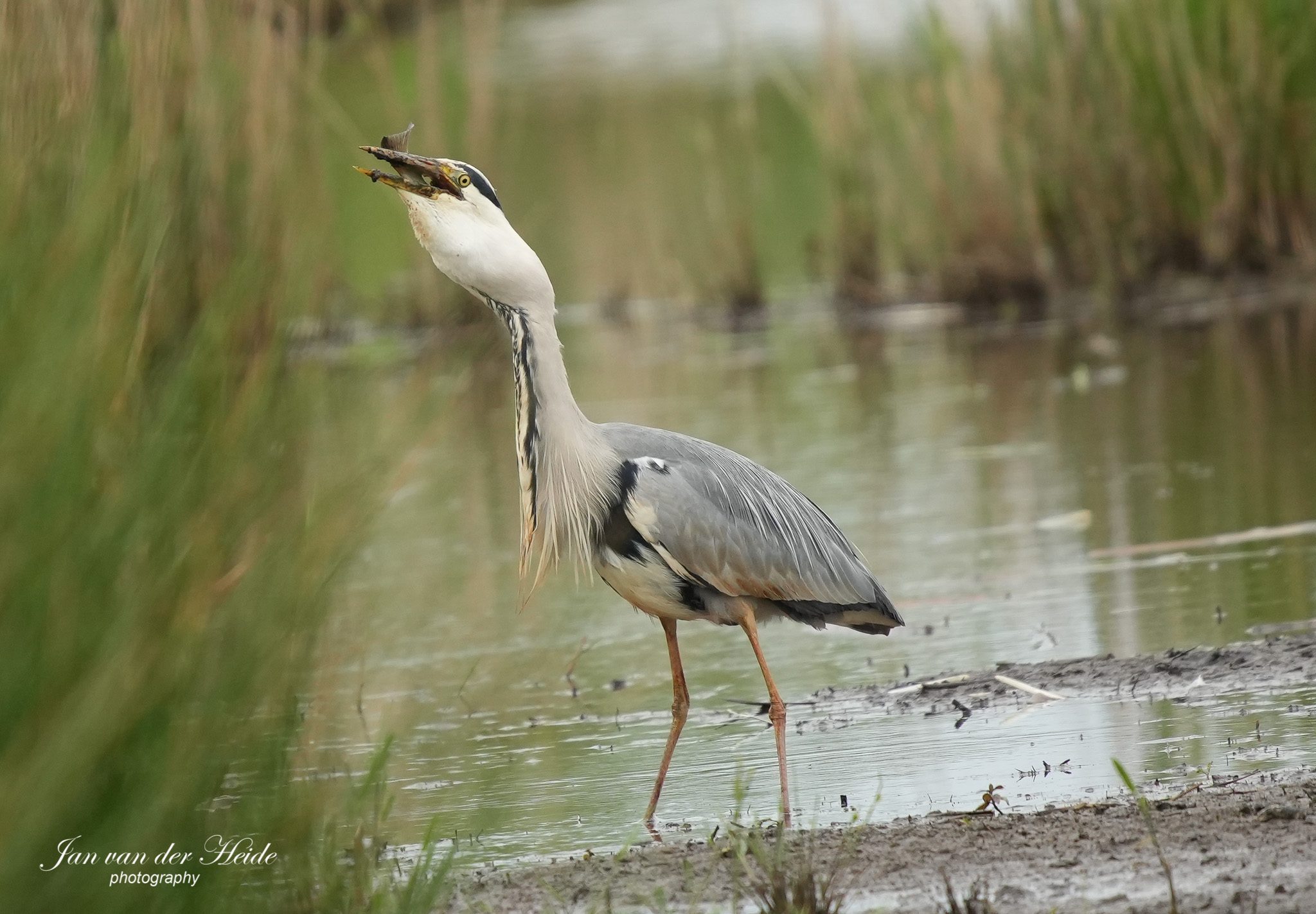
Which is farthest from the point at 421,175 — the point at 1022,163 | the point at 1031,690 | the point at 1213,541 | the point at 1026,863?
the point at 1022,163

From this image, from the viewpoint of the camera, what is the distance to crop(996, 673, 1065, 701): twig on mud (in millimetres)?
5441

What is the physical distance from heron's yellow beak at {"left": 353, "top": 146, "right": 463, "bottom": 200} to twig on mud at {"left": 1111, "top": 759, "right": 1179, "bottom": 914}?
231cm

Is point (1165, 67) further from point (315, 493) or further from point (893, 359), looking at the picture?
point (315, 493)

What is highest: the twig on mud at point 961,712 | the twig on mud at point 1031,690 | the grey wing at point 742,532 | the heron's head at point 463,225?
the heron's head at point 463,225

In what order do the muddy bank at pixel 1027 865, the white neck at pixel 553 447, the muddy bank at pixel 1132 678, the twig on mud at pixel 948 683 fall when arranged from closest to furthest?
the muddy bank at pixel 1027 865
the white neck at pixel 553 447
the muddy bank at pixel 1132 678
the twig on mud at pixel 948 683

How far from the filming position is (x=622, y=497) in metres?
5.32

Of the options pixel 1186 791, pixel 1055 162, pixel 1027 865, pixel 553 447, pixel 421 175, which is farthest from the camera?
pixel 1055 162

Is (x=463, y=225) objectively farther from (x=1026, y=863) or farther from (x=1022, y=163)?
(x=1022, y=163)

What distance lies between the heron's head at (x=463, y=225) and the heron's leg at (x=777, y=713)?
3.72 ft

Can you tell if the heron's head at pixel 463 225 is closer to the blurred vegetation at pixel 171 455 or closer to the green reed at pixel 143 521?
the blurred vegetation at pixel 171 455

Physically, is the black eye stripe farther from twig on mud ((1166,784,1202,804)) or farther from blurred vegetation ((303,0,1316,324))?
blurred vegetation ((303,0,1316,324))

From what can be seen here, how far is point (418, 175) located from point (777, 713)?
1778mm

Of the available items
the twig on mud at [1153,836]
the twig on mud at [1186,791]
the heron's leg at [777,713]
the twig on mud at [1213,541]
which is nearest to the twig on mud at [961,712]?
the heron's leg at [777,713]

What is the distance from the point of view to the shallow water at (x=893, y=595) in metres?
4.89
